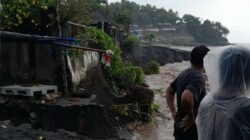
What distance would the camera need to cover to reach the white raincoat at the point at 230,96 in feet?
8.18

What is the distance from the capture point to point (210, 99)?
2.72 metres

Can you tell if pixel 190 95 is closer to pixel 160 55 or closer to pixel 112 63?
pixel 112 63

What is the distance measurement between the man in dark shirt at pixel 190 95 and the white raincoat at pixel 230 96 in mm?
931

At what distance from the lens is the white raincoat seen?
2.49 meters

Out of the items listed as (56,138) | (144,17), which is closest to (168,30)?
(144,17)

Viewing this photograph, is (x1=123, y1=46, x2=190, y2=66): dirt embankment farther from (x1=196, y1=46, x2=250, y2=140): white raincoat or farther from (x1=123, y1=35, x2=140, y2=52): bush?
(x1=196, y1=46, x2=250, y2=140): white raincoat

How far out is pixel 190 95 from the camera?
142 inches

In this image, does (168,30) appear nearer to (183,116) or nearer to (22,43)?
(22,43)

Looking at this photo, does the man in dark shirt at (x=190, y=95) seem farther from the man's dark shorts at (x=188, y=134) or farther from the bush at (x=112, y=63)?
the bush at (x=112, y=63)

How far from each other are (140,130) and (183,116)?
7256mm

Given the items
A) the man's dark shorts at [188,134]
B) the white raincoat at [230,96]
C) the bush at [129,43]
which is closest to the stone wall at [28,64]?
the man's dark shorts at [188,134]

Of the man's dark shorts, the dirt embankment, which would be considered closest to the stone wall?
the man's dark shorts

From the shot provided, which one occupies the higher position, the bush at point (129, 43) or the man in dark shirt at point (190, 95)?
the man in dark shirt at point (190, 95)

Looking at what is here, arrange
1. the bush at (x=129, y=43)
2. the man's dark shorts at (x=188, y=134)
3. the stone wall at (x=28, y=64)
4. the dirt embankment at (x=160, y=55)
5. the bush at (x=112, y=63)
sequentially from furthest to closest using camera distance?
the dirt embankment at (x=160, y=55), the bush at (x=129, y=43), the bush at (x=112, y=63), the stone wall at (x=28, y=64), the man's dark shorts at (x=188, y=134)
